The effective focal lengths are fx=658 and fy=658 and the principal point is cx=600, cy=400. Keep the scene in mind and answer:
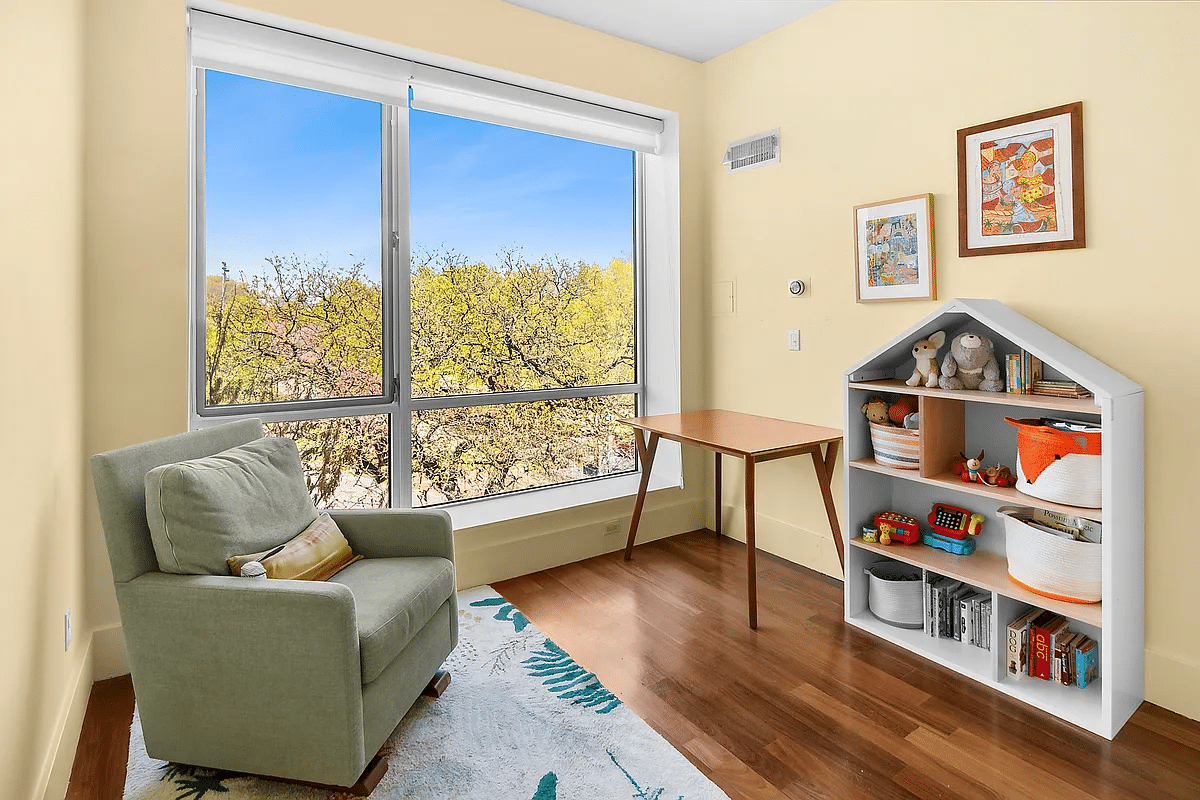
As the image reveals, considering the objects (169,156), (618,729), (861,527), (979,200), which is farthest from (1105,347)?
(169,156)

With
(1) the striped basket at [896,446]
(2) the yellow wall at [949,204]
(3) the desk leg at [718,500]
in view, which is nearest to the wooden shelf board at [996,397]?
(1) the striped basket at [896,446]

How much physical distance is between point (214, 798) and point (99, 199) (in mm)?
1918

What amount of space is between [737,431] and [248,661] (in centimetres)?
210

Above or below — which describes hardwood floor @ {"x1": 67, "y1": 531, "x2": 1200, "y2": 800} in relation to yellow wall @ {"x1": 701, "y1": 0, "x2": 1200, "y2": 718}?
below

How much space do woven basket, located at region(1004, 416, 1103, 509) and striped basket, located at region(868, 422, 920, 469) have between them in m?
0.36

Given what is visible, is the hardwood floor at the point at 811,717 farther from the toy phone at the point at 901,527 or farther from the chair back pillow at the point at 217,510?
the chair back pillow at the point at 217,510

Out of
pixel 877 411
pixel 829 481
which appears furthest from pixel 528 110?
pixel 829 481

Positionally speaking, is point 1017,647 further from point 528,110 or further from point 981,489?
point 528,110

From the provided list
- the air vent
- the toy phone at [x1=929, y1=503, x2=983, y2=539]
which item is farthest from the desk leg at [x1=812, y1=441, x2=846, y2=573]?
the air vent

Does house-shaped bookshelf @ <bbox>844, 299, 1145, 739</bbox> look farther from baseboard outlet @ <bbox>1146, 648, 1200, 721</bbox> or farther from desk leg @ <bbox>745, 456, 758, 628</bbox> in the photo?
desk leg @ <bbox>745, 456, 758, 628</bbox>

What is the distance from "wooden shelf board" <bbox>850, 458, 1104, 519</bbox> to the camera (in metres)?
2.02

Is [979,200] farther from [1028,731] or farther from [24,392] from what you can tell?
[24,392]

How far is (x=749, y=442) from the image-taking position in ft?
8.96

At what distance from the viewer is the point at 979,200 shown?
97.0 inches
